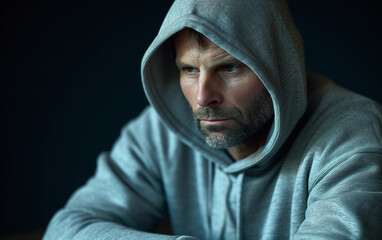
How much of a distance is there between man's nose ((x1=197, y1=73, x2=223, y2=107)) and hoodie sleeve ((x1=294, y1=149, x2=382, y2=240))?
0.91 ft

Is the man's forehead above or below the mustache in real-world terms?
above

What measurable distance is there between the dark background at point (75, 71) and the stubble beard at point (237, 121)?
3.36 feet

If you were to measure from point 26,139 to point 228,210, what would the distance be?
3.65 ft

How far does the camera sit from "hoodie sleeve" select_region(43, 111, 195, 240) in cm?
126

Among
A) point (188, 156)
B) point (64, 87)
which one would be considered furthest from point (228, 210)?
point (64, 87)

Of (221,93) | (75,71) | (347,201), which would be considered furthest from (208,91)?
(75,71)

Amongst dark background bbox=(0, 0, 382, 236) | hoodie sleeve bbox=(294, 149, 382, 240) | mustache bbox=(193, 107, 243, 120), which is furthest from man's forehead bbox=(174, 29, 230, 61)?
dark background bbox=(0, 0, 382, 236)

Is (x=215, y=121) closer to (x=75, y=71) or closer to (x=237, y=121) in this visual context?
(x=237, y=121)

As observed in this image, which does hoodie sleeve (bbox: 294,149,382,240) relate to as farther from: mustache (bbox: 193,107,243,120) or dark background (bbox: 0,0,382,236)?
dark background (bbox: 0,0,382,236)

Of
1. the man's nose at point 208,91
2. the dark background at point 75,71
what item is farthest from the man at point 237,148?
the dark background at point 75,71

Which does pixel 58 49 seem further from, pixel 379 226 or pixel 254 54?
pixel 379 226

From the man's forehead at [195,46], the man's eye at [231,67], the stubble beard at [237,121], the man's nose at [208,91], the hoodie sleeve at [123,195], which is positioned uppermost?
the man's forehead at [195,46]

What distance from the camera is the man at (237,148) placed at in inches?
39.0

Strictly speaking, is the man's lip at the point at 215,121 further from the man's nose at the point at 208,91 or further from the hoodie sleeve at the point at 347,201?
the hoodie sleeve at the point at 347,201
